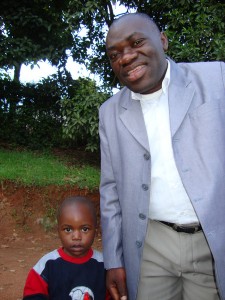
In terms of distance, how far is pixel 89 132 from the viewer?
7.60m

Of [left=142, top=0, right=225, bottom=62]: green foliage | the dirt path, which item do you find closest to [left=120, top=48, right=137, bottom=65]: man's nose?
[left=142, top=0, right=225, bottom=62]: green foliage

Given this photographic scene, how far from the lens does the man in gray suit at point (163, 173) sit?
2.06m

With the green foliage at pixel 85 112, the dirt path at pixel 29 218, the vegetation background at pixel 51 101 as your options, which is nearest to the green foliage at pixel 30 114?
the vegetation background at pixel 51 101

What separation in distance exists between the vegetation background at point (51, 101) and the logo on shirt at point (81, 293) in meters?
2.32

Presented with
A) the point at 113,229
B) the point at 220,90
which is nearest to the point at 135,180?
the point at 113,229

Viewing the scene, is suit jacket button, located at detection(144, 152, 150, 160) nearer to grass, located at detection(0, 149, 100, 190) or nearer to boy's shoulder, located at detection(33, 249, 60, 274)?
boy's shoulder, located at detection(33, 249, 60, 274)

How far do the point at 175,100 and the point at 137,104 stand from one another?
242 mm

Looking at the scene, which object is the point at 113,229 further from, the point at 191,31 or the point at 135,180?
the point at 191,31

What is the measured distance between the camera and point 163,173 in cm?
216

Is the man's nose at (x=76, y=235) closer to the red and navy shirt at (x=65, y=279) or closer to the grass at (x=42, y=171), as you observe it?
the red and navy shirt at (x=65, y=279)

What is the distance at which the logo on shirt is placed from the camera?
254 cm

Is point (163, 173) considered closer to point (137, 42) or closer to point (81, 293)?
point (137, 42)

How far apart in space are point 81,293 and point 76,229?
1.24 feet

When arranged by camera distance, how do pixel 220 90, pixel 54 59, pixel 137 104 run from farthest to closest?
pixel 54 59 < pixel 137 104 < pixel 220 90
